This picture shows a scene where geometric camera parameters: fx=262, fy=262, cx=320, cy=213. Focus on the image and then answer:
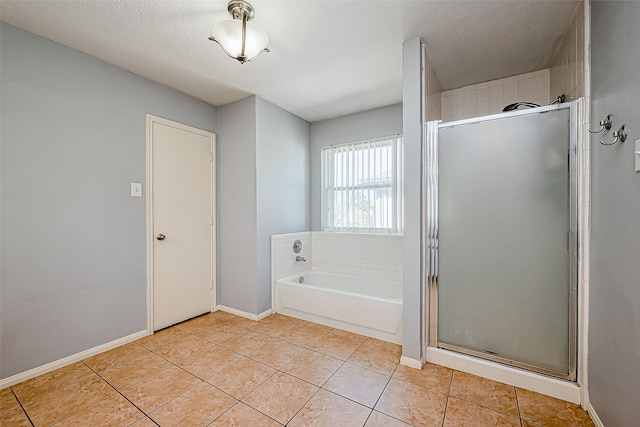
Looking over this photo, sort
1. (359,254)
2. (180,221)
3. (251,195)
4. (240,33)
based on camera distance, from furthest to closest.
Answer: (359,254), (251,195), (180,221), (240,33)

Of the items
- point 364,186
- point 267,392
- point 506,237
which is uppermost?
point 364,186

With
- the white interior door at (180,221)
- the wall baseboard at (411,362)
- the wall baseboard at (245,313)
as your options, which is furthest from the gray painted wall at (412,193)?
the white interior door at (180,221)

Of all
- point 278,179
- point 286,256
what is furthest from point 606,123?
point 286,256

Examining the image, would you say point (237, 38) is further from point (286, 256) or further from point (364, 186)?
point (286, 256)

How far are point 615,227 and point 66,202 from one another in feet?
11.4

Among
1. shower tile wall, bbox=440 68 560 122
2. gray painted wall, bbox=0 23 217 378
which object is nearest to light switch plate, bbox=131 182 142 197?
gray painted wall, bbox=0 23 217 378

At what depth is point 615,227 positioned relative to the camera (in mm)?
1258

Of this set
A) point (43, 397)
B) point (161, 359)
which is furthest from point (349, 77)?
point (43, 397)

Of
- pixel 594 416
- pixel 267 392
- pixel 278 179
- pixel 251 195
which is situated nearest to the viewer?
pixel 594 416

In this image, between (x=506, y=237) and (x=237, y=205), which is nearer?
(x=506, y=237)

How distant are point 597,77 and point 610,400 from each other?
167cm

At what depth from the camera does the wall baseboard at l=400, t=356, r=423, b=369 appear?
197cm

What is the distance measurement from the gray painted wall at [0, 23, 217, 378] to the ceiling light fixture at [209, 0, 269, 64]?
1343 mm

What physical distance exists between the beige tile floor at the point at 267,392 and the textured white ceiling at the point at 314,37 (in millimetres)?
2461
